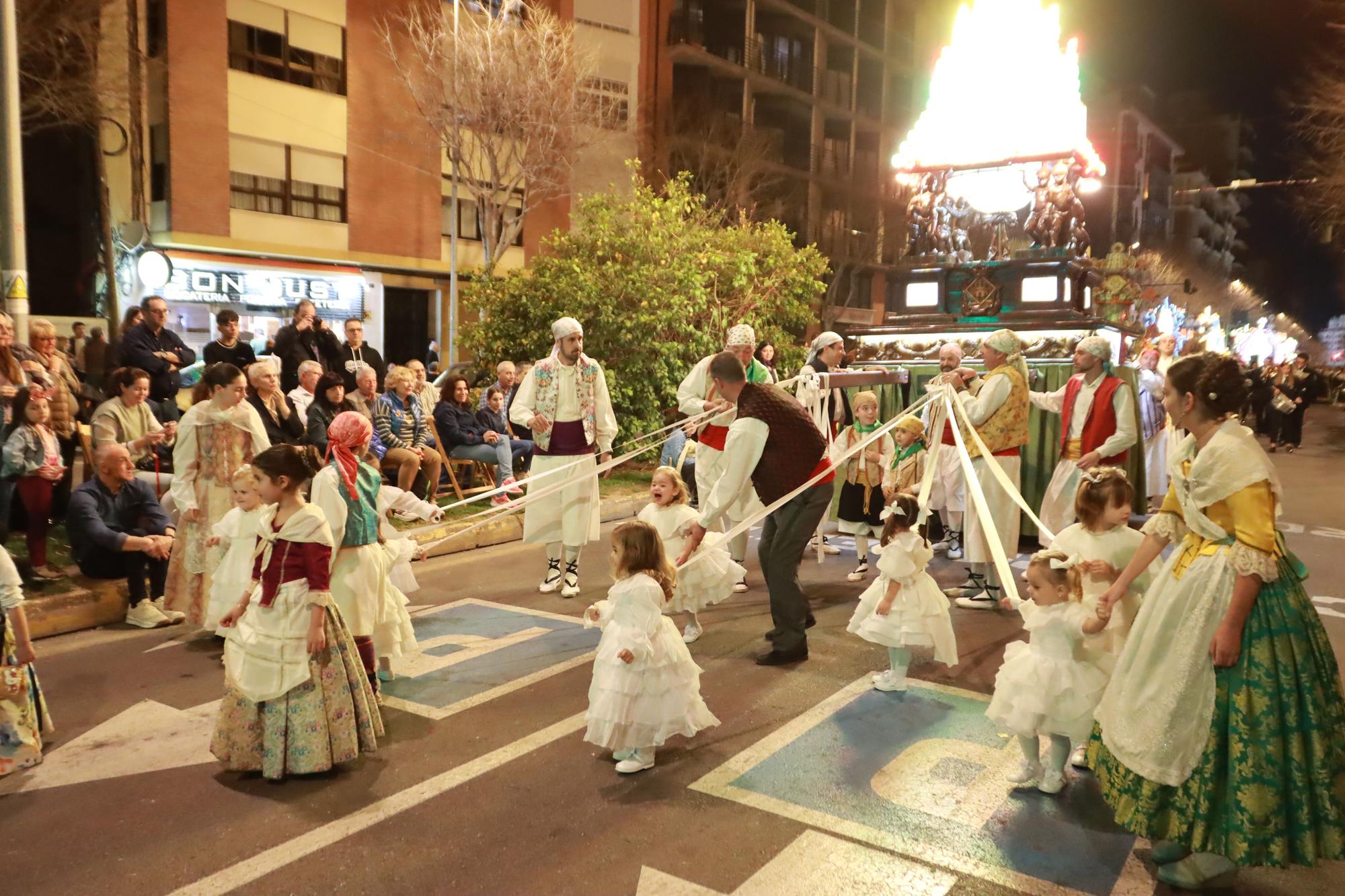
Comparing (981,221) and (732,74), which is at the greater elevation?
(732,74)

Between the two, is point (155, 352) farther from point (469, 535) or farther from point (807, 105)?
point (807, 105)

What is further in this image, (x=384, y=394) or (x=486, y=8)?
(x=486, y=8)

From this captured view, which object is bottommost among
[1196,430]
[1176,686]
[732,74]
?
[1176,686]

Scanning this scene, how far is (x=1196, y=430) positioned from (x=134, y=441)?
7.38 m

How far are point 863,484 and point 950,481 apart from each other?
3.71 feet

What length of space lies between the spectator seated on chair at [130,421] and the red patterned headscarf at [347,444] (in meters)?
3.09

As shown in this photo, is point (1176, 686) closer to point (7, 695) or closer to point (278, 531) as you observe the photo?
point (278, 531)

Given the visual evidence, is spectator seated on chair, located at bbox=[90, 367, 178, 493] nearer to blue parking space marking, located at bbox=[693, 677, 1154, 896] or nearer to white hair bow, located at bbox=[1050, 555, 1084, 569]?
blue parking space marking, located at bbox=[693, 677, 1154, 896]

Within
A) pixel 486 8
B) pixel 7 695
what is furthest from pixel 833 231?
pixel 7 695

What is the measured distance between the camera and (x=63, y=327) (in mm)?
18828

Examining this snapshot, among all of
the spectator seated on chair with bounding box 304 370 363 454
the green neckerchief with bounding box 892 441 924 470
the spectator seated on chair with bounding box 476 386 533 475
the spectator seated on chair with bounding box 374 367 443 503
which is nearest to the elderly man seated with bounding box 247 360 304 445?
the spectator seated on chair with bounding box 304 370 363 454

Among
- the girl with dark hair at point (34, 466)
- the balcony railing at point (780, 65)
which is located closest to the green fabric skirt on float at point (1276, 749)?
the girl with dark hair at point (34, 466)

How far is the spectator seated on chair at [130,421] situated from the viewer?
24.6ft

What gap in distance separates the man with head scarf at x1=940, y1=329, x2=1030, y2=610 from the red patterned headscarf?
15.0 ft
